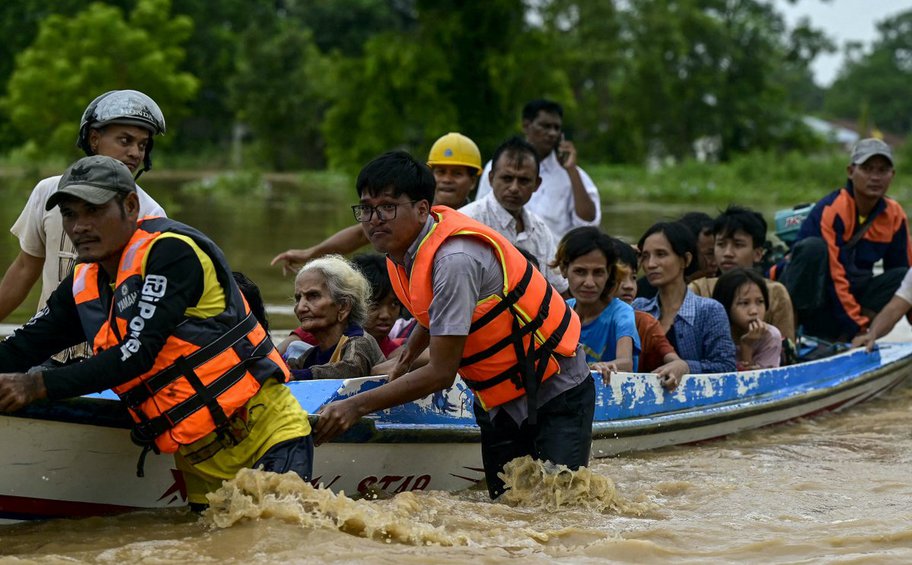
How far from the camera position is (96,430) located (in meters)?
4.35

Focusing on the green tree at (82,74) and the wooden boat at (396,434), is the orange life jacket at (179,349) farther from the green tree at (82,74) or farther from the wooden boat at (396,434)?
the green tree at (82,74)

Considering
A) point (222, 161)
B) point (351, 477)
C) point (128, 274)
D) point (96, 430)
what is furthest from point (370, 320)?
point (222, 161)

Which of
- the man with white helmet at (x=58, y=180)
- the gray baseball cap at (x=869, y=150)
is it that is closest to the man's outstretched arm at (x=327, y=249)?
the man with white helmet at (x=58, y=180)

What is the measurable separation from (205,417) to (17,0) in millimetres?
58162

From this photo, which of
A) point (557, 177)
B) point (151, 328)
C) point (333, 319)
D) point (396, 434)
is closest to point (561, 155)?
point (557, 177)

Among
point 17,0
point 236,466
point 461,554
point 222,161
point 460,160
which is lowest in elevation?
point 461,554

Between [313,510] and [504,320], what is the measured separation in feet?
3.21

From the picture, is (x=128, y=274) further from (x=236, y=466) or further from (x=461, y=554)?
(x=461, y=554)

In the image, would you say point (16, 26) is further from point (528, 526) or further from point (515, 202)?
point (528, 526)

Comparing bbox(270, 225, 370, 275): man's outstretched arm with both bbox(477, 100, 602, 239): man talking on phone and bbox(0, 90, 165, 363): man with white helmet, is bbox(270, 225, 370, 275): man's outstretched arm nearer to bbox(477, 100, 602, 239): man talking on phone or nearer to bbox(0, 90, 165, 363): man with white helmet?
bbox(0, 90, 165, 363): man with white helmet

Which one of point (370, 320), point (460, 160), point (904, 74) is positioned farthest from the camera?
point (904, 74)

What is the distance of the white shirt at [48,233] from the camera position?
4.98 metres

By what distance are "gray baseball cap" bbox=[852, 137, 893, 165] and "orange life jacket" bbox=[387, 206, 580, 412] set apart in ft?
15.4

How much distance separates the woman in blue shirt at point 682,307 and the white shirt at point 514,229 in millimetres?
529
